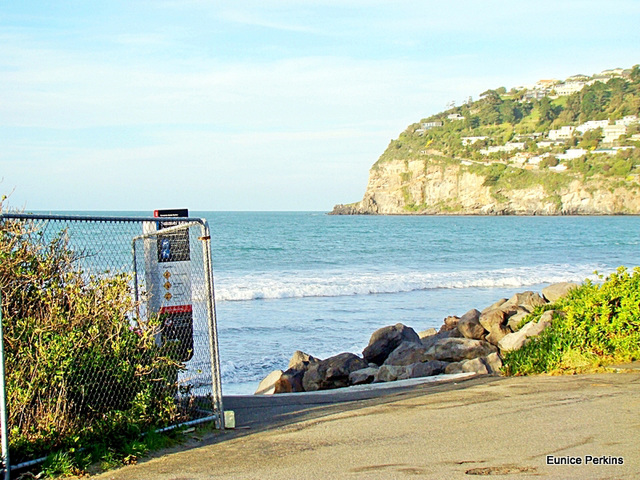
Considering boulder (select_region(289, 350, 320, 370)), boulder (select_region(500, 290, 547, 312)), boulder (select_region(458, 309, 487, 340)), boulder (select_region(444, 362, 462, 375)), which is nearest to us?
boulder (select_region(444, 362, 462, 375))

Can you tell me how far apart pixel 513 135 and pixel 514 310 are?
16427 centimetres

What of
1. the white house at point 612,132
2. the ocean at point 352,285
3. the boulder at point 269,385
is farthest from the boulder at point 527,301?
the white house at point 612,132

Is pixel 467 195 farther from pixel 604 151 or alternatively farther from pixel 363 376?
pixel 363 376

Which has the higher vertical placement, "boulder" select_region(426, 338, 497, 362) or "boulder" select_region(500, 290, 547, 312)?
"boulder" select_region(500, 290, 547, 312)

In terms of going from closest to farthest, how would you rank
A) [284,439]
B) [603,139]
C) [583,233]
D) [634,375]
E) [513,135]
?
[284,439]
[634,375]
[583,233]
[603,139]
[513,135]

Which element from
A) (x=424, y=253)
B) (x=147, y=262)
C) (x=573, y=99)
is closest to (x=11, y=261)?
(x=147, y=262)

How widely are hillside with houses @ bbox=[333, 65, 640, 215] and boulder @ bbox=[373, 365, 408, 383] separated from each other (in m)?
120

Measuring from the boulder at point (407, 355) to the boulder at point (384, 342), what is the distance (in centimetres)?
81

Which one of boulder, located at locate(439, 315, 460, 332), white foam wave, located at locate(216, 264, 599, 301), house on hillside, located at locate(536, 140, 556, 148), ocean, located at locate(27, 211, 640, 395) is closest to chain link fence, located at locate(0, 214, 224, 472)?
ocean, located at locate(27, 211, 640, 395)

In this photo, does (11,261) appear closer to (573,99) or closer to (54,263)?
(54,263)

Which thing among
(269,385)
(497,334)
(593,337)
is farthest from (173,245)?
(497,334)

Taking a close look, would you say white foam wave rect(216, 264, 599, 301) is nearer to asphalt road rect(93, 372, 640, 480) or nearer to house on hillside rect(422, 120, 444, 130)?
asphalt road rect(93, 372, 640, 480)

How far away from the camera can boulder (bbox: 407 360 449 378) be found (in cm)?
1060

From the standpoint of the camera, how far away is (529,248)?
53.0 meters
